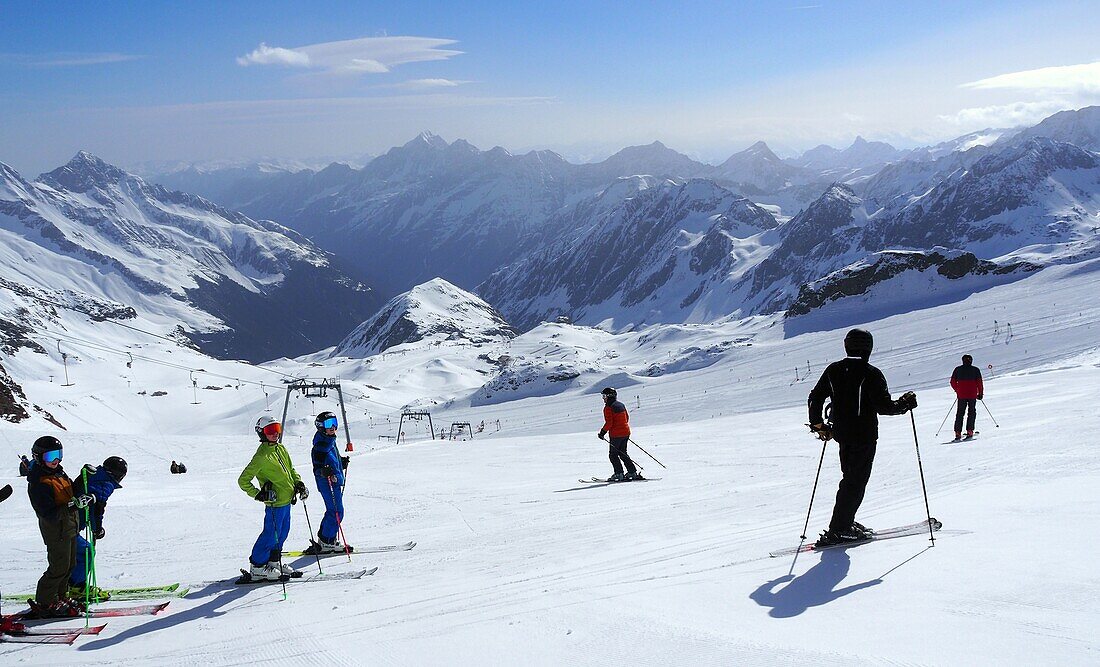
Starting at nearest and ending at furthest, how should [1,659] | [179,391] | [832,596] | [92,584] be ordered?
1. [832,596]
2. [1,659]
3. [92,584]
4. [179,391]

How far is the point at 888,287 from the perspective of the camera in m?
106

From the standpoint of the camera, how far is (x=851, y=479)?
780cm

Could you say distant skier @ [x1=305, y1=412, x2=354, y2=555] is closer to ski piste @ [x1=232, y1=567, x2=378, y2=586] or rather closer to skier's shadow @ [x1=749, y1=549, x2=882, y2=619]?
ski piste @ [x1=232, y1=567, x2=378, y2=586]

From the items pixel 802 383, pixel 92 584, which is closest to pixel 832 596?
pixel 92 584

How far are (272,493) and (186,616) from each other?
1.63 meters

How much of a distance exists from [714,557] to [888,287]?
10886 centimetres

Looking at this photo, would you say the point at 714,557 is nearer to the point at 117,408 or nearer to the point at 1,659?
the point at 1,659

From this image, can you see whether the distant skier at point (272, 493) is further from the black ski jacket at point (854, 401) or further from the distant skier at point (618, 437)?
the distant skier at point (618, 437)

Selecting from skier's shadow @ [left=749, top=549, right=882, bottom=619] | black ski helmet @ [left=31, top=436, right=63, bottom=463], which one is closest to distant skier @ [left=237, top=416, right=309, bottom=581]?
black ski helmet @ [left=31, top=436, right=63, bottom=463]

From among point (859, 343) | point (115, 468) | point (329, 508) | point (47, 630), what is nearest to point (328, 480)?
point (329, 508)

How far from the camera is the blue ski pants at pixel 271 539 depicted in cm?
929

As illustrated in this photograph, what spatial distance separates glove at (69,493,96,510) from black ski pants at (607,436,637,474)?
9767 mm

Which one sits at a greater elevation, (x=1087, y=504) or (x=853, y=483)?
(x=853, y=483)

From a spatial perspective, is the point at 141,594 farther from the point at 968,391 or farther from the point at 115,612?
Answer: the point at 968,391
